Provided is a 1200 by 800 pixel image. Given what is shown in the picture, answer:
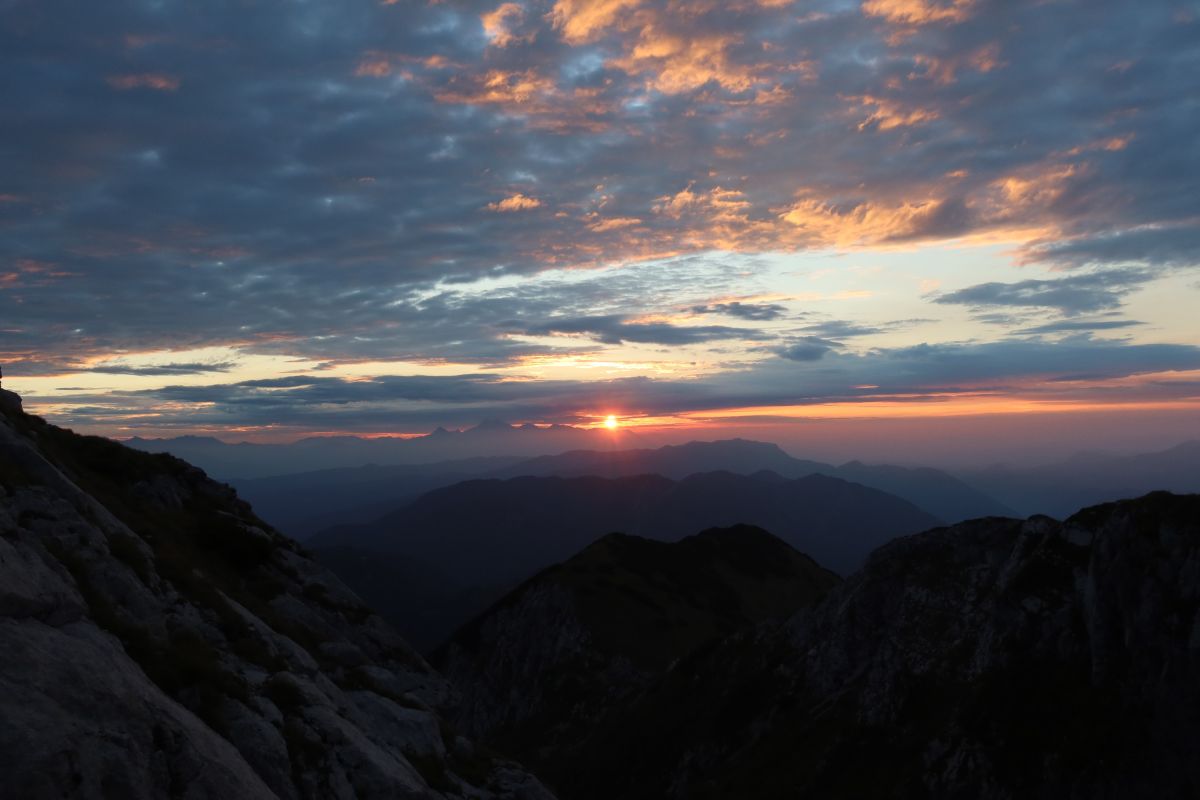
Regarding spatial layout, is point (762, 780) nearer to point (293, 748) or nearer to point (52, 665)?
point (293, 748)

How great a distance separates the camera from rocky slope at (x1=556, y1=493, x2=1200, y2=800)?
35375mm

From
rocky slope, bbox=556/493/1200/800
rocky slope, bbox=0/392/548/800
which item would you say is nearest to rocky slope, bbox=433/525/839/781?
rocky slope, bbox=556/493/1200/800

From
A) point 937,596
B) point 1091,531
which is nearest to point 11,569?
point 1091,531

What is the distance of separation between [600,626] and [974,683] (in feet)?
227

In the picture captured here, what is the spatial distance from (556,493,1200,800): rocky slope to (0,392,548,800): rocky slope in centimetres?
2981

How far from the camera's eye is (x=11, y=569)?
1159 centimetres

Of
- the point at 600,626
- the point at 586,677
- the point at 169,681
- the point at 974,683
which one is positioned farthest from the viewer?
the point at 600,626

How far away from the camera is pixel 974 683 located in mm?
43312

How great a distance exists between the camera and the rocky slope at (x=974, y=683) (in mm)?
35375

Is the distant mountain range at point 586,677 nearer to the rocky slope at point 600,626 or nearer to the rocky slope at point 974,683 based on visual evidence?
the rocky slope at point 974,683

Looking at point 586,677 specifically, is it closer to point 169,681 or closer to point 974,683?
point 974,683

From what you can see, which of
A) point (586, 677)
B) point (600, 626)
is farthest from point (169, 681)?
point (600, 626)

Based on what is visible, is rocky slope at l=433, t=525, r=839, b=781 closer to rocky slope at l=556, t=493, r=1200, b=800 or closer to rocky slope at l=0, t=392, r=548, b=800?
rocky slope at l=556, t=493, r=1200, b=800

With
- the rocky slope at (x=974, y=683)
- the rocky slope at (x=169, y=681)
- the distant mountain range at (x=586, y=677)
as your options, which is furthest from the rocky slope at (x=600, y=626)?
the rocky slope at (x=169, y=681)
